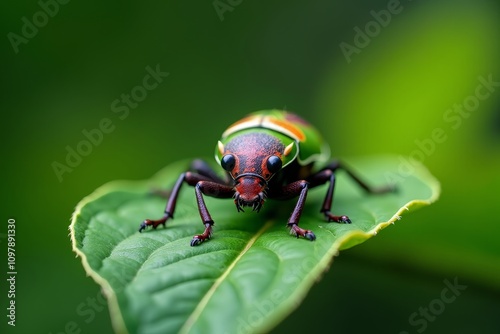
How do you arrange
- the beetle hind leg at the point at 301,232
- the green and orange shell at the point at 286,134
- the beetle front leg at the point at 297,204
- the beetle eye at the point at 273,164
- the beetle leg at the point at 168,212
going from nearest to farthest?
1. the beetle hind leg at the point at 301,232
2. the beetle front leg at the point at 297,204
3. the beetle leg at the point at 168,212
4. the beetle eye at the point at 273,164
5. the green and orange shell at the point at 286,134

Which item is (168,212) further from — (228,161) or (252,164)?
(252,164)

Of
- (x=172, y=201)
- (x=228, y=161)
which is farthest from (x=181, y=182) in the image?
(x=228, y=161)

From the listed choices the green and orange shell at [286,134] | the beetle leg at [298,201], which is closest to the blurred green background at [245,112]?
the beetle leg at [298,201]

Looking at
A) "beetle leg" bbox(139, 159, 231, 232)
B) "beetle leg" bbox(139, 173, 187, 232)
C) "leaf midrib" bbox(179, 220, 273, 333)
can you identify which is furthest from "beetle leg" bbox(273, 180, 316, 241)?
"beetle leg" bbox(139, 173, 187, 232)

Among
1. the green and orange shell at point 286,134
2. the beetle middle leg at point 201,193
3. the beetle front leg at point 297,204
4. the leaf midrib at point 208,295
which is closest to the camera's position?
the leaf midrib at point 208,295

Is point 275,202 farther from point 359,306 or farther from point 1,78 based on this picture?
point 1,78

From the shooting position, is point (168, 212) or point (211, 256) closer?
point (211, 256)

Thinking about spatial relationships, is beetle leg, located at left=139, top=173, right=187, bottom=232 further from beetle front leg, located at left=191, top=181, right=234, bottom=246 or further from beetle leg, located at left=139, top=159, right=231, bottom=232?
beetle front leg, located at left=191, top=181, right=234, bottom=246

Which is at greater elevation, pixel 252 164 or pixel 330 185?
pixel 252 164

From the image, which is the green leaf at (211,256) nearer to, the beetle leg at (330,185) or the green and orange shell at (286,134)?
the beetle leg at (330,185)

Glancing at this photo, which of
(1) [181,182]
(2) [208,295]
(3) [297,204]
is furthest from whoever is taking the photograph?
(1) [181,182]
